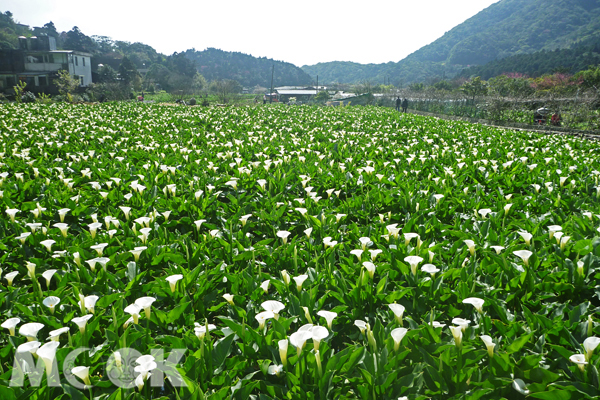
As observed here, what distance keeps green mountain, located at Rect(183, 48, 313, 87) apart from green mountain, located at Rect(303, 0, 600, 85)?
29055mm

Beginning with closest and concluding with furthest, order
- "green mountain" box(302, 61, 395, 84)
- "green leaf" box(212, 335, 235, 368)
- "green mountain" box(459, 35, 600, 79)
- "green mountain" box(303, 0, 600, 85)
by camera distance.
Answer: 1. "green leaf" box(212, 335, 235, 368)
2. "green mountain" box(459, 35, 600, 79)
3. "green mountain" box(303, 0, 600, 85)
4. "green mountain" box(302, 61, 395, 84)

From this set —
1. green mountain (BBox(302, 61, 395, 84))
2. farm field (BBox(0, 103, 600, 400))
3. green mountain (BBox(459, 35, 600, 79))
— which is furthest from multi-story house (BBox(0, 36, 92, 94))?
green mountain (BBox(302, 61, 395, 84))

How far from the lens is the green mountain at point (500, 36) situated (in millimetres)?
99312

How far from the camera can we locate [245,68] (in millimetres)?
134875

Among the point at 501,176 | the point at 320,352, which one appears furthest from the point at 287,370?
the point at 501,176

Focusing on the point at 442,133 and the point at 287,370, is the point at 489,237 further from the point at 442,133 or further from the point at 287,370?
the point at 442,133

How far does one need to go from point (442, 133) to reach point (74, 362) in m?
12.1

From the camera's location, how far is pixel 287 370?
5.99 ft

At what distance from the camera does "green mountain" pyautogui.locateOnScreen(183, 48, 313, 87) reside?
126 metres

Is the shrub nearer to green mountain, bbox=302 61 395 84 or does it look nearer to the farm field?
the farm field

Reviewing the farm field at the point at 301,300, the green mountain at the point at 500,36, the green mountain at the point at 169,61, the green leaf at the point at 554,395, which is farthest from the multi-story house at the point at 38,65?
the green mountain at the point at 500,36

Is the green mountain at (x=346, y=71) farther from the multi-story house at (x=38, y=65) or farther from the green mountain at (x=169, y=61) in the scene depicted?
the multi-story house at (x=38, y=65)

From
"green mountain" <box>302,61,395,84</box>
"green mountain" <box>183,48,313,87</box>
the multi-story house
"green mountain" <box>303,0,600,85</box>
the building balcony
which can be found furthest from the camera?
"green mountain" <box>302,61,395,84</box>

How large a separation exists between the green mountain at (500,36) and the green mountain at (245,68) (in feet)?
95.3
